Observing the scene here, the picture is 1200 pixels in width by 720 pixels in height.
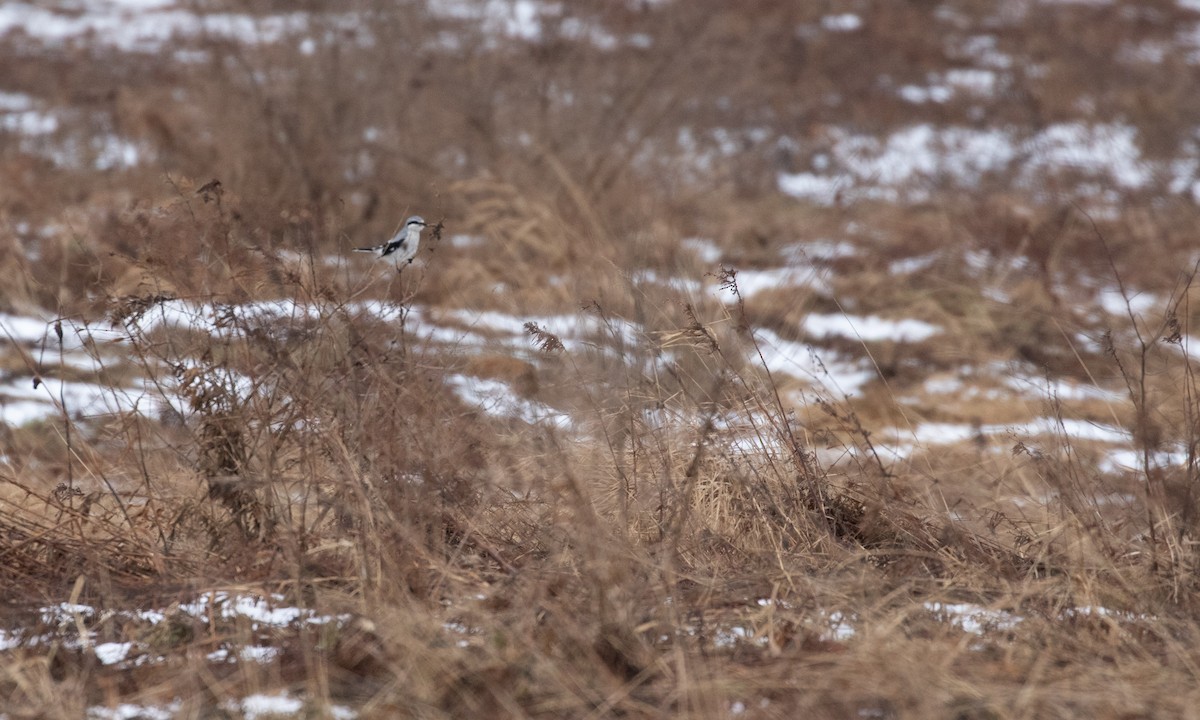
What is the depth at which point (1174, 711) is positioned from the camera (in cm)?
241

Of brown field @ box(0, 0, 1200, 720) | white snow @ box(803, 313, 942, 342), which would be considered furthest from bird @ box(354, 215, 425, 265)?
white snow @ box(803, 313, 942, 342)

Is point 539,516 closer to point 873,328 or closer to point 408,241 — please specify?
point 408,241

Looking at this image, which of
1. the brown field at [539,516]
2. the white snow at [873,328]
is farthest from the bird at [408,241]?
the white snow at [873,328]

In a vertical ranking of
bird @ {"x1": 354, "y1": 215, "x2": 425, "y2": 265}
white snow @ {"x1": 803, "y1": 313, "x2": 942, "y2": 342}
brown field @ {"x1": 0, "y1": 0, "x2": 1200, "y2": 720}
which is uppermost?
bird @ {"x1": 354, "y1": 215, "x2": 425, "y2": 265}

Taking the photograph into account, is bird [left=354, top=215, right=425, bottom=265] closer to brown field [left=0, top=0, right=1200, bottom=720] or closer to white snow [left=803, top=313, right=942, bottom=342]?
brown field [left=0, top=0, right=1200, bottom=720]

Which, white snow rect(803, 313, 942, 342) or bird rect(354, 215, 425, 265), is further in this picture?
white snow rect(803, 313, 942, 342)

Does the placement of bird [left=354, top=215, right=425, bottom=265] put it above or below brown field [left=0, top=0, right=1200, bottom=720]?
above

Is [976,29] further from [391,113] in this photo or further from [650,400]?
[650,400]

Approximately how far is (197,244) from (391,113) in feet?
24.2

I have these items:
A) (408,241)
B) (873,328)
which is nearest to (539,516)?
(408,241)

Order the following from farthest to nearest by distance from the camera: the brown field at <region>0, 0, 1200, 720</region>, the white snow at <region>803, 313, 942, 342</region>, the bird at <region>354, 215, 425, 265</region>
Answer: the white snow at <region>803, 313, 942, 342</region> < the bird at <region>354, 215, 425, 265</region> < the brown field at <region>0, 0, 1200, 720</region>

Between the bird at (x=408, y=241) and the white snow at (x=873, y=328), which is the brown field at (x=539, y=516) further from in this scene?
the white snow at (x=873, y=328)

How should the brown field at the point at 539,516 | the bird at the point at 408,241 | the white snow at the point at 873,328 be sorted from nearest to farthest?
the brown field at the point at 539,516, the bird at the point at 408,241, the white snow at the point at 873,328

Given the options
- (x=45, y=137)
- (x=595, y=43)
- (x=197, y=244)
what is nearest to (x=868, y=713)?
(x=197, y=244)
